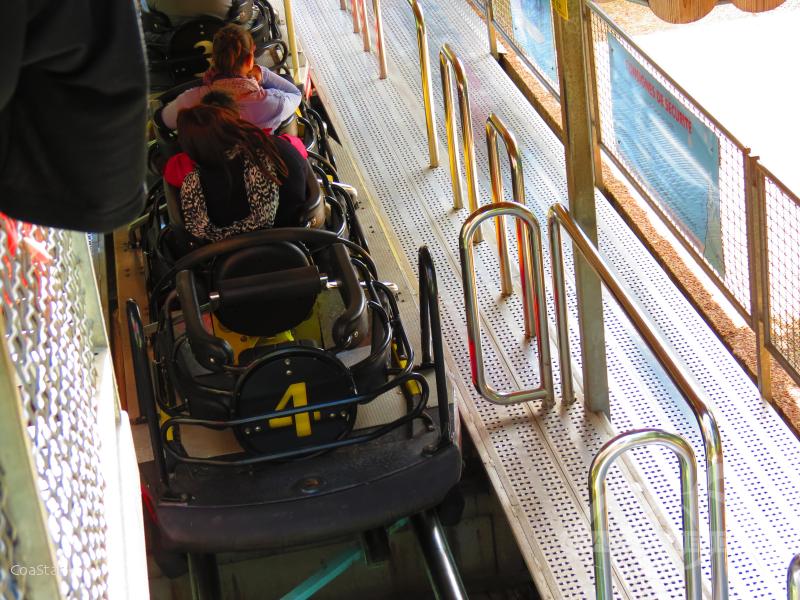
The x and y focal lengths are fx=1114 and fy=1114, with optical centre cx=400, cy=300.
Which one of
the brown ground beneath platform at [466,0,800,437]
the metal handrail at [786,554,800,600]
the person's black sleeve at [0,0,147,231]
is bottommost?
the brown ground beneath platform at [466,0,800,437]

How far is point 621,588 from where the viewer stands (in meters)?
2.94

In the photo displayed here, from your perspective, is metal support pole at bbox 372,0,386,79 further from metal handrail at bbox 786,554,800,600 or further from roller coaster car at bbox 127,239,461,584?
metal handrail at bbox 786,554,800,600

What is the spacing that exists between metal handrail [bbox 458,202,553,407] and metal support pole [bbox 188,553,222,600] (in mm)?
1027

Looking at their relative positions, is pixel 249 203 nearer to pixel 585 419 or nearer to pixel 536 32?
pixel 585 419

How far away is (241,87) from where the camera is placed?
171 inches

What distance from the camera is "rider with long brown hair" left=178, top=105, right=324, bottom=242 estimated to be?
3.52 m

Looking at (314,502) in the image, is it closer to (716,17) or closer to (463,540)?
(463,540)

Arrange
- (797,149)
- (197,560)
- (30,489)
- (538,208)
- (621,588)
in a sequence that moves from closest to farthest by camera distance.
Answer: (30,489) < (621,588) < (197,560) < (538,208) < (797,149)

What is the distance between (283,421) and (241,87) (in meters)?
1.59

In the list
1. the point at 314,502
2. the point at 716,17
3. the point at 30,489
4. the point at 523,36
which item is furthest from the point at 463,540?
the point at 716,17

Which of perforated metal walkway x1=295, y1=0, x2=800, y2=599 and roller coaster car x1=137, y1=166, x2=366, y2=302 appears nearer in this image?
perforated metal walkway x1=295, y1=0, x2=800, y2=599

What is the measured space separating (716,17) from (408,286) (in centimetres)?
579

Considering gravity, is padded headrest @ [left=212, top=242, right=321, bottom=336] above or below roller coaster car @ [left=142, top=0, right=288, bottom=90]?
above

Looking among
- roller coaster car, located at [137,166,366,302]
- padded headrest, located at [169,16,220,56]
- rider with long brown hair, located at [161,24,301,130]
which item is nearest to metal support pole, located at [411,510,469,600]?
roller coaster car, located at [137,166,366,302]
